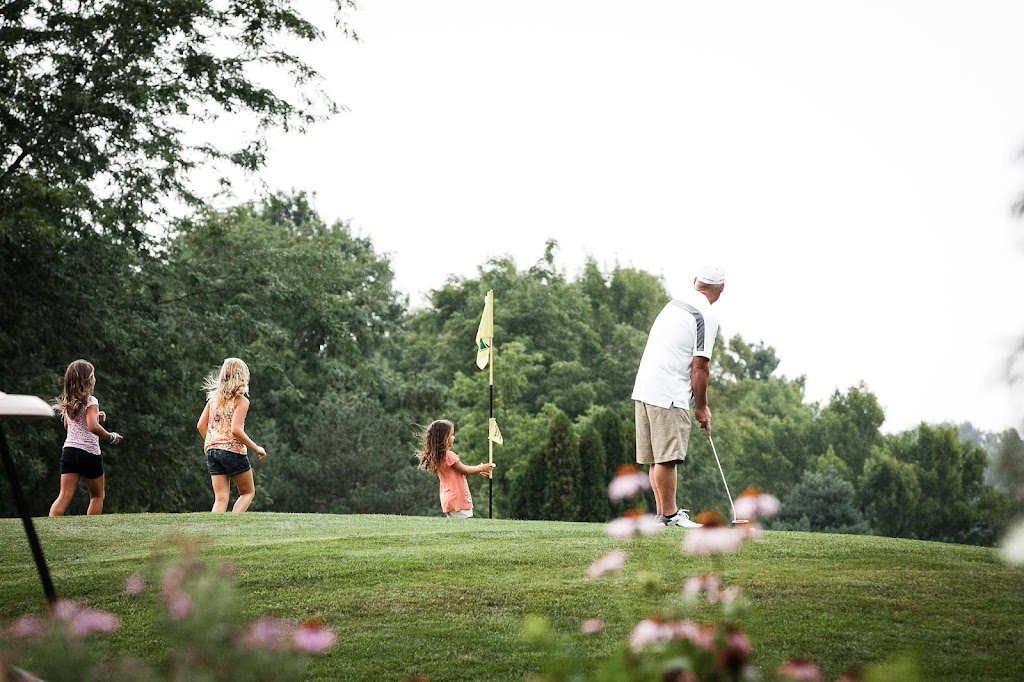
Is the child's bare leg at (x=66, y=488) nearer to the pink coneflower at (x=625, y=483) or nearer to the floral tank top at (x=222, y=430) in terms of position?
the floral tank top at (x=222, y=430)

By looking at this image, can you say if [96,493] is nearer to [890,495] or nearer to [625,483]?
[625,483]

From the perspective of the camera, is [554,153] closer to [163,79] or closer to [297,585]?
[163,79]

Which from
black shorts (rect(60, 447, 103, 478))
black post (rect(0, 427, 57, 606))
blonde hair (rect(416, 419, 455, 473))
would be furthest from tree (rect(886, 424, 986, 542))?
black post (rect(0, 427, 57, 606))

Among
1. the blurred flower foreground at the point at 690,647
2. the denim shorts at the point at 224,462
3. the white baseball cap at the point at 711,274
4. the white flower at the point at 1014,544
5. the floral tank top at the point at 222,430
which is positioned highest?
the white baseball cap at the point at 711,274

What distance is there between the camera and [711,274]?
34.1 ft

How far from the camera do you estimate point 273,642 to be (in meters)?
2.99

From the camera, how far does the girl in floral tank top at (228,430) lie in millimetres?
12461

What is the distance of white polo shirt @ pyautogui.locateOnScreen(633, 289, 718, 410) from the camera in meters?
10.4

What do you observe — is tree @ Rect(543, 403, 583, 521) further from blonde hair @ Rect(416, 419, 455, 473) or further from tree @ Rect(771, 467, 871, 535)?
blonde hair @ Rect(416, 419, 455, 473)

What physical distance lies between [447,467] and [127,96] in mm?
12615

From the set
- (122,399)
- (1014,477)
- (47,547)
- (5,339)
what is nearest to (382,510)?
(122,399)

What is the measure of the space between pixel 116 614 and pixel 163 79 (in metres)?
17.8

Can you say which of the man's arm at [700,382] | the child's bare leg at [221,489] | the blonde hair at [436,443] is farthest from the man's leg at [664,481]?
the child's bare leg at [221,489]

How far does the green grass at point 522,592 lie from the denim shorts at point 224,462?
203 cm
